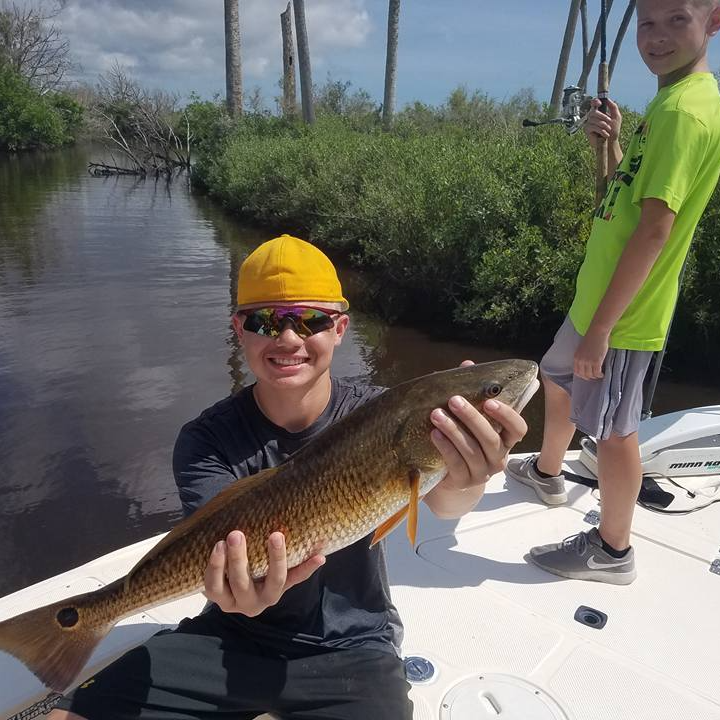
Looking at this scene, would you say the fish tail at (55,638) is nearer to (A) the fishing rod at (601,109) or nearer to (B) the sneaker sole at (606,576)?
(B) the sneaker sole at (606,576)

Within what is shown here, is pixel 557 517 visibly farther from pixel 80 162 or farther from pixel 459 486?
pixel 80 162

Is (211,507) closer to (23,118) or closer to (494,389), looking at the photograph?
(494,389)

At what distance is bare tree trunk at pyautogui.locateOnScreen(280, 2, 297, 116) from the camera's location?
3441cm

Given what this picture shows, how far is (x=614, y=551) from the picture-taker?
10.1 ft

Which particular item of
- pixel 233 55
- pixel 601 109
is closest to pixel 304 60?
pixel 233 55

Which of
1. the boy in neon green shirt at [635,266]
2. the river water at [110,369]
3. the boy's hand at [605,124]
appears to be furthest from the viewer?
the river water at [110,369]

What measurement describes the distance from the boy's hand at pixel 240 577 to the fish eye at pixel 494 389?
72cm

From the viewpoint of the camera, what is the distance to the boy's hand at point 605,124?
3645 mm

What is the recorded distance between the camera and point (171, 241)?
61.5 feet

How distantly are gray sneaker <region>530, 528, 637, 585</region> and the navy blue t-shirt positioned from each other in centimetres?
119

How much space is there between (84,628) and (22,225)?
2071 cm

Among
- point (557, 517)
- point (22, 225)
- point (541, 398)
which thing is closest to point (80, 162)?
point (22, 225)

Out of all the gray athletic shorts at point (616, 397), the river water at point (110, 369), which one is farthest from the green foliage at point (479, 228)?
the gray athletic shorts at point (616, 397)

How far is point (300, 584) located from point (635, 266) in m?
2.00
